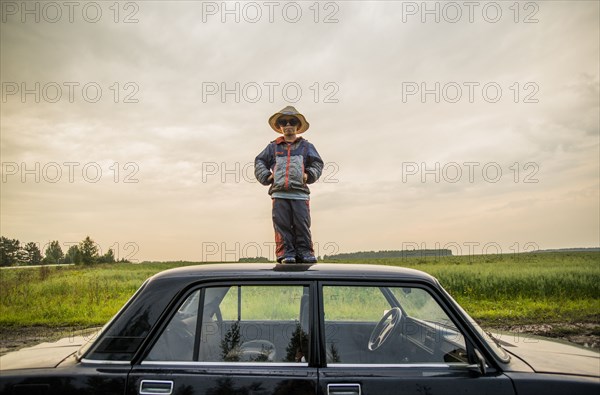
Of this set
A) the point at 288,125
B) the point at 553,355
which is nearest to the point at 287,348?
the point at 553,355

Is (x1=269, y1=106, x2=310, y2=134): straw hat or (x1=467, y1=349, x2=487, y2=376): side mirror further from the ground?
(x1=269, y1=106, x2=310, y2=134): straw hat

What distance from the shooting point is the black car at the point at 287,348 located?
8.51ft

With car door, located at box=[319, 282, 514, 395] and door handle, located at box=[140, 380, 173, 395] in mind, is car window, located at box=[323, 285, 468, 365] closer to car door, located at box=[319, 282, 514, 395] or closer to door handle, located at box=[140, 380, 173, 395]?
car door, located at box=[319, 282, 514, 395]

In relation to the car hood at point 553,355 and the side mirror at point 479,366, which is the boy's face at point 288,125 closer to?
the car hood at point 553,355

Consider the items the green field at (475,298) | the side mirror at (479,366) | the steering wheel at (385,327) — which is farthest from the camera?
the green field at (475,298)

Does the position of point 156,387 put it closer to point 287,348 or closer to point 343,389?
point 287,348

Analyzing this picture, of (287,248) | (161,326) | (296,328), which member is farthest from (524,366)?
(287,248)

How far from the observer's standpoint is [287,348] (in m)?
2.78

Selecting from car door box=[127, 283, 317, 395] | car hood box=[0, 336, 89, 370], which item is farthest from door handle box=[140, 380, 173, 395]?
car hood box=[0, 336, 89, 370]

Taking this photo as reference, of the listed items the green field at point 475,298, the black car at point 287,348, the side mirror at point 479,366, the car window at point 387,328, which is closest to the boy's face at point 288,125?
the black car at point 287,348

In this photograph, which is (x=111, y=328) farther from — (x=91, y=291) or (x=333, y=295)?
(x=91, y=291)

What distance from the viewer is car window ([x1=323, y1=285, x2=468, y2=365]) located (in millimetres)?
2781

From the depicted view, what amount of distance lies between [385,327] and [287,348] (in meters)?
0.75

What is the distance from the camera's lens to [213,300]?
284 cm
